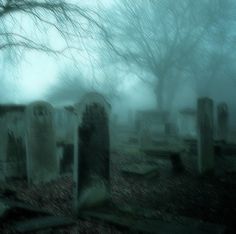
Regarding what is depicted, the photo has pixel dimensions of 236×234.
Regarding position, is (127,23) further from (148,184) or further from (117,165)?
(148,184)

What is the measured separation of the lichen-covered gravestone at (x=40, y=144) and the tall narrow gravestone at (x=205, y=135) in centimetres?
373

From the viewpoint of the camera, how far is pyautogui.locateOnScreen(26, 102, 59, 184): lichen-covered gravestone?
7.86 meters

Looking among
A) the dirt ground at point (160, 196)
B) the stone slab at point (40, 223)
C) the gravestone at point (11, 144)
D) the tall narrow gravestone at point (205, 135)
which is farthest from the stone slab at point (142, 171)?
the stone slab at point (40, 223)

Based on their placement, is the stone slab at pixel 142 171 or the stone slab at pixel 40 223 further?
the stone slab at pixel 142 171

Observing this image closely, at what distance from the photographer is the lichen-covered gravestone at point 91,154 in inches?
227

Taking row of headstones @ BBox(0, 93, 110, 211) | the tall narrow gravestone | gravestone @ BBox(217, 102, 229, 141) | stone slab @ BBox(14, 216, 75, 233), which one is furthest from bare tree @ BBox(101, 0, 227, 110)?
stone slab @ BBox(14, 216, 75, 233)

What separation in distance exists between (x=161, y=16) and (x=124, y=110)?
1715 cm

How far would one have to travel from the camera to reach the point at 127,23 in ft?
76.5

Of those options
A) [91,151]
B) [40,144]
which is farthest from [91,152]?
[40,144]

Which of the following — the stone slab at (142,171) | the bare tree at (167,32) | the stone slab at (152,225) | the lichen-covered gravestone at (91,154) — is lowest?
the stone slab at (152,225)

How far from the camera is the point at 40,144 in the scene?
8.01 meters

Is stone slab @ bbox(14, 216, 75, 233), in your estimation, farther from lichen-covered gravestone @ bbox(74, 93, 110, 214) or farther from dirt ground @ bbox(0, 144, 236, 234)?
lichen-covered gravestone @ bbox(74, 93, 110, 214)

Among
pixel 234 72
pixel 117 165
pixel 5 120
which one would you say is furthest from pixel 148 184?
pixel 234 72

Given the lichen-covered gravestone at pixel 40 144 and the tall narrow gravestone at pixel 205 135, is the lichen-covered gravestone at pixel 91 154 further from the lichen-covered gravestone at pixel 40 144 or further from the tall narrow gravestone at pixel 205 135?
the tall narrow gravestone at pixel 205 135
